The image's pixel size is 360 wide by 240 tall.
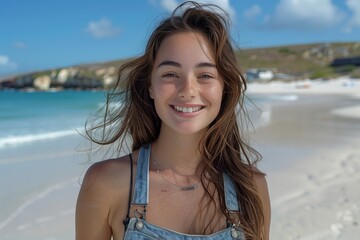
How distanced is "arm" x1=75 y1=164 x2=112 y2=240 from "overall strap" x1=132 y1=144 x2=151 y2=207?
0.12m

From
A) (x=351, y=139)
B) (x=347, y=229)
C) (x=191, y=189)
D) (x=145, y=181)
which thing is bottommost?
(x=351, y=139)

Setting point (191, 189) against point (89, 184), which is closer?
point (89, 184)

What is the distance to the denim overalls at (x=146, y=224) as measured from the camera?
1619 mm

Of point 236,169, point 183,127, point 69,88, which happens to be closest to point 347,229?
point 236,169

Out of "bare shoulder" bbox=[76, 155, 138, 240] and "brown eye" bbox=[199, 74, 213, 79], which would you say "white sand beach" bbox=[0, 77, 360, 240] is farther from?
"brown eye" bbox=[199, 74, 213, 79]

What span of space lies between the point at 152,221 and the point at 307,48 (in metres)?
99.1

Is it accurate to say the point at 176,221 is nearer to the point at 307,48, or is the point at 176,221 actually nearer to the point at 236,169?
the point at 236,169

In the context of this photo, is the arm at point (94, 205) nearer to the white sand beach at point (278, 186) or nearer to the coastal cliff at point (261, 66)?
the white sand beach at point (278, 186)

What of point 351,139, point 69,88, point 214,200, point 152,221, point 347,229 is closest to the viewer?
point 152,221

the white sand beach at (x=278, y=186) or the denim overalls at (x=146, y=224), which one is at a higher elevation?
the denim overalls at (x=146, y=224)

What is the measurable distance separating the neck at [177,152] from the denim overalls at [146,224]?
11 cm

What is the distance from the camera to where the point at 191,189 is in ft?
6.04

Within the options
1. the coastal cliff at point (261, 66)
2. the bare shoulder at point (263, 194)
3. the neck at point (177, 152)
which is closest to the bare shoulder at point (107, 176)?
the neck at point (177, 152)

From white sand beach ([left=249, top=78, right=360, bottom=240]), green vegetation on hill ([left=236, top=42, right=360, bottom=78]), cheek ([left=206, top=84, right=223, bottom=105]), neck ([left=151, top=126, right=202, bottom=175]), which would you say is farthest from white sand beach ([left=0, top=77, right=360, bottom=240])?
green vegetation on hill ([left=236, top=42, right=360, bottom=78])
